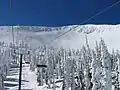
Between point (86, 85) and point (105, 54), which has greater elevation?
point (105, 54)

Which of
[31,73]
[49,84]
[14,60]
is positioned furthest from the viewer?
[14,60]

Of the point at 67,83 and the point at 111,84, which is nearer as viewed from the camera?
the point at 111,84

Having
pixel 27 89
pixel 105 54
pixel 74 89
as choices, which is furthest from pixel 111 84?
pixel 27 89

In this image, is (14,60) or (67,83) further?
(14,60)

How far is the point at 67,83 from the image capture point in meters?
66.1

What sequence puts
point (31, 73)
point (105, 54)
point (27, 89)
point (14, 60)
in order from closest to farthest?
1. point (105, 54)
2. point (27, 89)
3. point (31, 73)
4. point (14, 60)

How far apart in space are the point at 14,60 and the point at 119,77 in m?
130

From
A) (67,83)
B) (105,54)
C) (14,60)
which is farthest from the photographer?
(14,60)

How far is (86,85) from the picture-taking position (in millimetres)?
60406

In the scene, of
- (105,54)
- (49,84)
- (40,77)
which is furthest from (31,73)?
(105,54)

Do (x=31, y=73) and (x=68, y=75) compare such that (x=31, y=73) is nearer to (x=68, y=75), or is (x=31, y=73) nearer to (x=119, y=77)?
(x=68, y=75)

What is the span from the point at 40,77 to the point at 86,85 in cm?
3392

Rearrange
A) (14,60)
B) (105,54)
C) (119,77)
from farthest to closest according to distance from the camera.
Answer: (14,60)
(105,54)
(119,77)

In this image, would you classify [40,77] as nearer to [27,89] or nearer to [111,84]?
[27,89]
